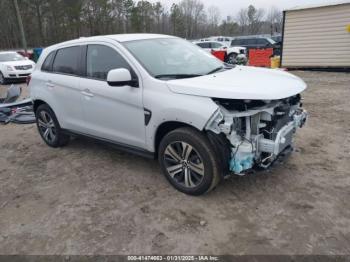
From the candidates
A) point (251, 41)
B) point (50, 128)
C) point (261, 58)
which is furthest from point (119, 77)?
point (251, 41)

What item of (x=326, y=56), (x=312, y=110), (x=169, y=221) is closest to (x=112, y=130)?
(x=169, y=221)

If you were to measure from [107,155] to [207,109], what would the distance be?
95.0 inches

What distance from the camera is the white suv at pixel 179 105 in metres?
3.34

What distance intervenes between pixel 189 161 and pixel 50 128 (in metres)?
2.99

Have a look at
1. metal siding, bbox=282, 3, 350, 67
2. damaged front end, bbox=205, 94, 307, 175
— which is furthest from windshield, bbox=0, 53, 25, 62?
damaged front end, bbox=205, 94, 307, 175

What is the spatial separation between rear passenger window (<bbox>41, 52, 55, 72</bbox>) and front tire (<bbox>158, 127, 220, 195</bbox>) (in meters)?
2.65

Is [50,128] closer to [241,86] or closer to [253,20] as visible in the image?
[241,86]

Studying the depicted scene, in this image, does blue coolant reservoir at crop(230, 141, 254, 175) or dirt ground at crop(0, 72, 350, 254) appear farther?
blue coolant reservoir at crop(230, 141, 254, 175)

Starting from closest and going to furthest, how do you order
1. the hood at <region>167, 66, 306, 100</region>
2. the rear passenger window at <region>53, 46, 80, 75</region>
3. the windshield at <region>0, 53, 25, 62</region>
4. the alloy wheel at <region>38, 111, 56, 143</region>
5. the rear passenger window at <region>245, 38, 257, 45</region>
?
the hood at <region>167, 66, 306, 100</region> < the rear passenger window at <region>53, 46, 80, 75</region> < the alloy wheel at <region>38, 111, 56, 143</region> < the windshield at <region>0, 53, 25, 62</region> < the rear passenger window at <region>245, 38, 257, 45</region>

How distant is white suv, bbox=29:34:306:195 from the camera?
3.34m

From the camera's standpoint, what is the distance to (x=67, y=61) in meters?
4.89

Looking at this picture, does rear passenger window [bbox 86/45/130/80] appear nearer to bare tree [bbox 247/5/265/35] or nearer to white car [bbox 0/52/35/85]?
white car [bbox 0/52/35/85]

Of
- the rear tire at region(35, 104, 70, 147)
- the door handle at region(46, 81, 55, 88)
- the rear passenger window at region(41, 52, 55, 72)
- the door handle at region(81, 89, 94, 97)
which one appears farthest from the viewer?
the rear tire at region(35, 104, 70, 147)

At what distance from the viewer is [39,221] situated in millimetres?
3459
